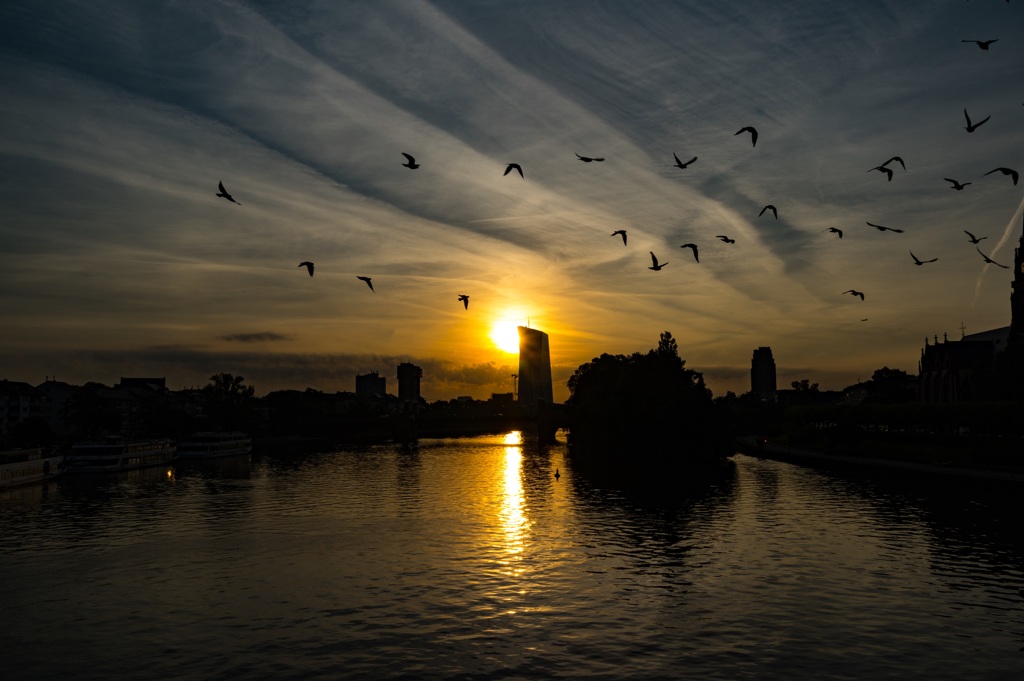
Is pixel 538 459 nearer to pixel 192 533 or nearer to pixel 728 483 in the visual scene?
pixel 728 483

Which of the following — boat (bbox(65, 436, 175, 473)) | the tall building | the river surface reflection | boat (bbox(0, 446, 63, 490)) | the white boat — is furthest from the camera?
the tall building

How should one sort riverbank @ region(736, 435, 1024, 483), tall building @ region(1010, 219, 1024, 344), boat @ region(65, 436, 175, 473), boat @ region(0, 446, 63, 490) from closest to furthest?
riverbank @ region(736, 435, 1024, 483)
boat @ region(0, 446, 63, 490)
boat @ region(65, 436, 175, 473)
tall building @ region(1010, 219, 1024, 344)

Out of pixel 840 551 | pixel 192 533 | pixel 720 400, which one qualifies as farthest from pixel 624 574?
pixel 720 400

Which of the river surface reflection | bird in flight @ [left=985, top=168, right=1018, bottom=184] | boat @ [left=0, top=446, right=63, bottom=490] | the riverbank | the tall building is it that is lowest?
the river surface reflection

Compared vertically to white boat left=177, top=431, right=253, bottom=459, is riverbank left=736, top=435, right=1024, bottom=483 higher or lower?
lower

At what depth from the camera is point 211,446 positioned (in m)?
159

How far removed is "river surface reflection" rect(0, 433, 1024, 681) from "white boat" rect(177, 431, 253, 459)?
71.3 m

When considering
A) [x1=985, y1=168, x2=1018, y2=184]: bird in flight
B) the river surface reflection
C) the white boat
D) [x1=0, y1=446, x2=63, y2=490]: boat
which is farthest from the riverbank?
[x1=0, y1=446, x2=63, y2=490]: boat

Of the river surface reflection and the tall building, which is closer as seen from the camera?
the river surface reflection

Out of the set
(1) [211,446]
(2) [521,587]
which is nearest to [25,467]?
(1) [211,446]

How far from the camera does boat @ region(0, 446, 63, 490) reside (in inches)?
3836

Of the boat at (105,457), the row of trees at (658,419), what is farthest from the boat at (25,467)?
the row of trees at (658,419)

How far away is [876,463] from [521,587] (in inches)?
3062

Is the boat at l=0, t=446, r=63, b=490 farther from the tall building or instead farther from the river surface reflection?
the tall building
